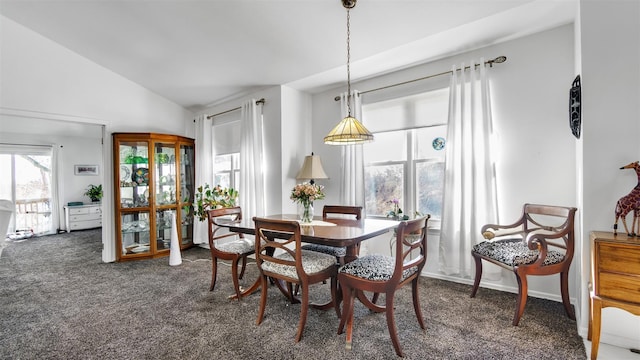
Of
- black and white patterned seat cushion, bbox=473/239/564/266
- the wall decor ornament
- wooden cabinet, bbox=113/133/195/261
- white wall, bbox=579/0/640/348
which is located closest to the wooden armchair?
black and white patterned seat cushion, bbox=473/239/564/266

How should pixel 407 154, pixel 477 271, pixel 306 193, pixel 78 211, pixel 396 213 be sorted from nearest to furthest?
pixel 306 193 < pixel 477 271 < pixel 396 213 < pixel 407 154 < pixel 78 211

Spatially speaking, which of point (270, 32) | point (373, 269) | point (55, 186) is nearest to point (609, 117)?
point (373, 269)

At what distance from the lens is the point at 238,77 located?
12.7ft

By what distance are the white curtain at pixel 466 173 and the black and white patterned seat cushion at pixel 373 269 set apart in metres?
1.15

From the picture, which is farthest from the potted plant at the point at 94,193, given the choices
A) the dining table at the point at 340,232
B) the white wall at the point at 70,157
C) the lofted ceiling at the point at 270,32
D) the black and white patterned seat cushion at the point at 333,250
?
the black and white patterned seat cushion at the point at 333,250

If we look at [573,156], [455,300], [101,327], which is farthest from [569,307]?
[101,327]

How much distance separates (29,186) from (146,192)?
4.63 meters

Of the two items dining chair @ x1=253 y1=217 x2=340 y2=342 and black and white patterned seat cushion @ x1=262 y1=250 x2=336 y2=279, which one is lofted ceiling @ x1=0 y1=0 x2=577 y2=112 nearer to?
dining chair @ x1=253 y1=217 x2=340 y2=342

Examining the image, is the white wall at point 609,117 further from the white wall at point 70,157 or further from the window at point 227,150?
the white wall at point 70,157

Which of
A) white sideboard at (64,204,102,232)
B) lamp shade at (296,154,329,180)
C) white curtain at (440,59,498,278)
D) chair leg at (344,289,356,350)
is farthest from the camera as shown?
white sideboard at (64,204,102,232)

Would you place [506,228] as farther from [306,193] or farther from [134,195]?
[134,195]

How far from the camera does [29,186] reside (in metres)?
6.58

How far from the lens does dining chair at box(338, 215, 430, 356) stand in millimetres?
1774

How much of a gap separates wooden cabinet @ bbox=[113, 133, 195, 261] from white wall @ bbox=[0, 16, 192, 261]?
15 centimetres
